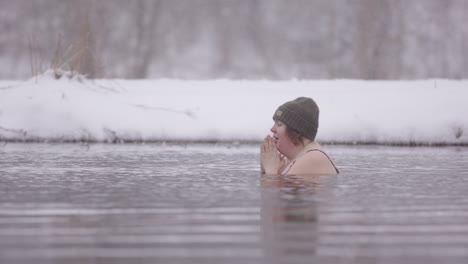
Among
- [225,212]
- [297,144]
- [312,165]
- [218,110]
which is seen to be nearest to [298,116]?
[297,144]

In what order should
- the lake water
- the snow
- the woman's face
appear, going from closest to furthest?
the lake water → the woman's face → the snow

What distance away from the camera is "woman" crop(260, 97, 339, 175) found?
6039mm

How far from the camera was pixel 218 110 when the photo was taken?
10.6 metres

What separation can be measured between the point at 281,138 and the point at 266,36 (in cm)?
646

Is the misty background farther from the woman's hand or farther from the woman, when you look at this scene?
the woman's hand

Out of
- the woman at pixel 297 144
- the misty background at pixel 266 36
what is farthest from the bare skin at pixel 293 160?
the misty background at pixel 266 36

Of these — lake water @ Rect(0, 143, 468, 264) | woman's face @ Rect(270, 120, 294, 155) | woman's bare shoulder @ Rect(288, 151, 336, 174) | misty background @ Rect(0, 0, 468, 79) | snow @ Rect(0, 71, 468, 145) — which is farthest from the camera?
misty background @ Rect(0, 0, 468, 79)

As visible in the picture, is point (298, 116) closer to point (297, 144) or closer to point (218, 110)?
point (297, 144)

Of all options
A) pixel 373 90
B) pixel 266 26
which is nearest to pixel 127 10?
pixel 266 26

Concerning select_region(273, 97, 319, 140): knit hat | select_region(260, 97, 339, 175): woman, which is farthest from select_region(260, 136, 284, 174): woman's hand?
select_region(273, 97, 319, 140): knit hat

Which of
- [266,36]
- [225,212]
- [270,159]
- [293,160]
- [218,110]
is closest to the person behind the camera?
[225,212]

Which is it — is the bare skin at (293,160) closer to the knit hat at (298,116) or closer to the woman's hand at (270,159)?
the woman's hand at (270,159)

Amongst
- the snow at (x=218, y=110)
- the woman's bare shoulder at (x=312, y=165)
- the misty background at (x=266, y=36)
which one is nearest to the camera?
the woman's bare shoulder at (x=312, y=165)

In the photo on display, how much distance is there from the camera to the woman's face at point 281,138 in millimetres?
6273
